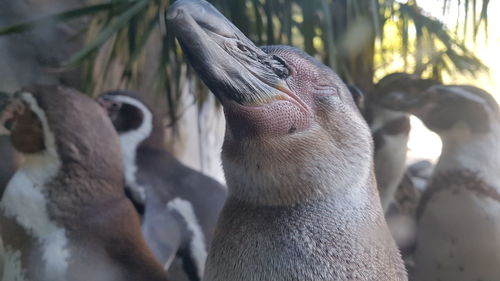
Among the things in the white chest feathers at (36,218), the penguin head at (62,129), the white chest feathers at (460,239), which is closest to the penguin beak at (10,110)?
the penguin head at (62,129)

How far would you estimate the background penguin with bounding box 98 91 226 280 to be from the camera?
2.13 metres

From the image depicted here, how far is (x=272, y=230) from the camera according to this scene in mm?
989

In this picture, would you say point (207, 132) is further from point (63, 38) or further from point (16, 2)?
point (16, 2)

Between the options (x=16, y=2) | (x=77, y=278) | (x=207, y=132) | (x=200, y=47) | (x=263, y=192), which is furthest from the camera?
(x=207, y=132)

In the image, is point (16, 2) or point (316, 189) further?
point (16, 2)

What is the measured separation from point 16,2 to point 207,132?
1279mm

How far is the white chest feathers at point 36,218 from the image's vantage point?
4.81 feet

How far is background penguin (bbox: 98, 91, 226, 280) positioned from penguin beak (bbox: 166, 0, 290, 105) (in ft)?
3.40

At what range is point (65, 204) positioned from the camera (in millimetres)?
1503

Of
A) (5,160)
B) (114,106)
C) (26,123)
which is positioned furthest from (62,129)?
(114,106)

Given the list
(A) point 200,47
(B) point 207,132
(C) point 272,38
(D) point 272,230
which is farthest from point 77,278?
(B) point 207,132

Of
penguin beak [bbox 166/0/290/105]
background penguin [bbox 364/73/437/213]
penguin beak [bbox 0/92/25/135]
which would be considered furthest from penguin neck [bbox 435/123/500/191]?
penguin beak [bbox 0/92/25/135]

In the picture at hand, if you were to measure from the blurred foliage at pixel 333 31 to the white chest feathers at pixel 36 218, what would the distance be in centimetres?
50

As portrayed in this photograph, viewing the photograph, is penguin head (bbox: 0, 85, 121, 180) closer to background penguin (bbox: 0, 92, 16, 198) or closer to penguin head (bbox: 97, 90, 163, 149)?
background penguin (bbox: 0, 92, 16, 198)
